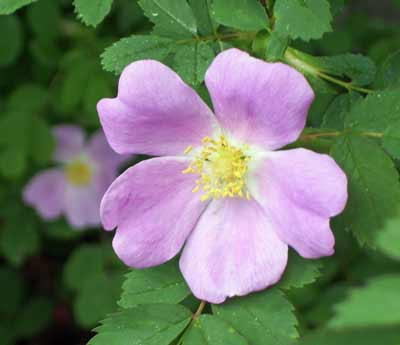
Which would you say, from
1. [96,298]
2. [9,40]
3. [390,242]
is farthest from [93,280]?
[390,242]

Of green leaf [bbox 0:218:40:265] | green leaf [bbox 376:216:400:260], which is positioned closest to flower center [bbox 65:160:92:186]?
green leaf [bbox 0:218:40:265]

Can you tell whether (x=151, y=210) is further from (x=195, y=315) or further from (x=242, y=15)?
(x=242, y=15)

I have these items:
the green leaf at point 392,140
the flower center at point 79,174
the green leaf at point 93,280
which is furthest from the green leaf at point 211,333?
the flower center at point 79,174

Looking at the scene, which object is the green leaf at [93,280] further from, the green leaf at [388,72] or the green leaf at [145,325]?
the green leaf at [388,72]

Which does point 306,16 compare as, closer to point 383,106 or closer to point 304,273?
point 383,106

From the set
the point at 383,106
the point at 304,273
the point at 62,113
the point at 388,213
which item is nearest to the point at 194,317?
the point at 304,273

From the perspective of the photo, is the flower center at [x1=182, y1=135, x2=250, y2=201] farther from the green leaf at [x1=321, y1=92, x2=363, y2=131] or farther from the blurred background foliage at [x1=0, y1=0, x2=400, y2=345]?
the blurred background foliage at [x1=0, y1=0, x2=400, y2=345]
